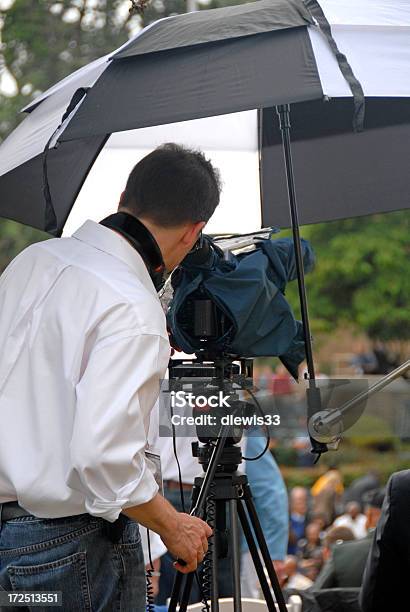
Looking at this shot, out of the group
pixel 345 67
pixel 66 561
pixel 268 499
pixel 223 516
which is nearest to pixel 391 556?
pixel 223 516

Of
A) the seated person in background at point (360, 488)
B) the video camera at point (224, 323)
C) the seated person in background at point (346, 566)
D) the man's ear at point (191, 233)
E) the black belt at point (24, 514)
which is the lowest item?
the seated person in background at point (360, 488)

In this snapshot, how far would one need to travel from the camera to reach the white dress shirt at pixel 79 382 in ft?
7.51

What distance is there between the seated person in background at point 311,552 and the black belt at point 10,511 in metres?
4.64

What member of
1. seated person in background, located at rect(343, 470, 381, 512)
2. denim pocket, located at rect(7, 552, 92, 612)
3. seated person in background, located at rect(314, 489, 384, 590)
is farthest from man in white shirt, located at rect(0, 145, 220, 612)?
seated person in background, located at rect(343, 470, 381, 512)

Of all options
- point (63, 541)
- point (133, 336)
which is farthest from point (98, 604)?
point (133, 336)

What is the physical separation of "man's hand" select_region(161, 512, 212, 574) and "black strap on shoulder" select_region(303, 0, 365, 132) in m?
0.99

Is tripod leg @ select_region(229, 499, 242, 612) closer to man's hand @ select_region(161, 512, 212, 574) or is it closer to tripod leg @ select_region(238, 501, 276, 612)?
tripod leg @ select_region(238, 501, 276, 612)

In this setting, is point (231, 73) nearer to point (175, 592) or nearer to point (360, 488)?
point (175, 592)

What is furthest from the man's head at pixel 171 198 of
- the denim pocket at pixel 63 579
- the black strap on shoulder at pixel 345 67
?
the denim pocket at pixel 63 579

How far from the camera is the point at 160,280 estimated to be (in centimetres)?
275

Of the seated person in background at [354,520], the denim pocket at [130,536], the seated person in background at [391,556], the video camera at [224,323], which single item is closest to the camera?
the denim pocket at [130,536]

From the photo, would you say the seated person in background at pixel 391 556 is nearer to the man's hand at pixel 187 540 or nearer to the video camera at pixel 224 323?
the video camera at pixel 224 323

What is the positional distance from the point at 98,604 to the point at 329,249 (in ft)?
45.7

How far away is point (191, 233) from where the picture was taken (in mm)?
2725
